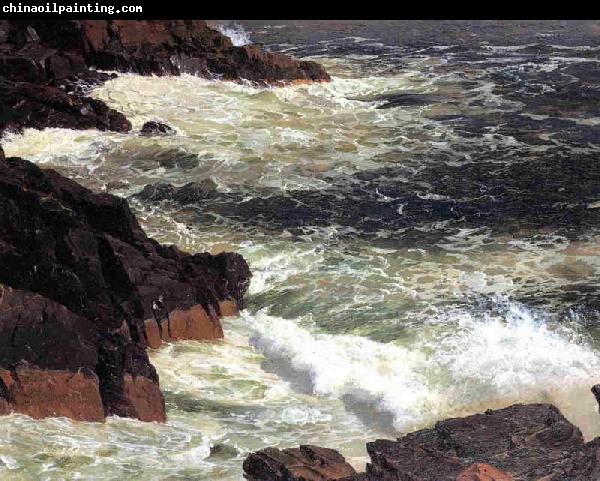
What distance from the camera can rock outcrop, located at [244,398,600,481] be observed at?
Result: 906 cm

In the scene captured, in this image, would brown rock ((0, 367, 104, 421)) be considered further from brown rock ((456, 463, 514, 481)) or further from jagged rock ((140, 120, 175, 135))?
jagged rock ((140, 120, 175, 135))

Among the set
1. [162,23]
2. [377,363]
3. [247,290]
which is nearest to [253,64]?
[162,23]

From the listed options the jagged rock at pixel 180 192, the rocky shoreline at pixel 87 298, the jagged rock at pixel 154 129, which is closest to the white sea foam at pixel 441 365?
the rocky shoreline at pixel 87 298

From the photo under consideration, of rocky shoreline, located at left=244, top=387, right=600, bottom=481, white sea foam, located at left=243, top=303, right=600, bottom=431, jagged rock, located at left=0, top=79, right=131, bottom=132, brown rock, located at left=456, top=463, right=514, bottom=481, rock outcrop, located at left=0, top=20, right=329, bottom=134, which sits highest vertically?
rock outcrop, located at left=0, top=20, right=329, bottom=134

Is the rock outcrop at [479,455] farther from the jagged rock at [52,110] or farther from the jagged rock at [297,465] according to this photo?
the jagged rock at [52,110]

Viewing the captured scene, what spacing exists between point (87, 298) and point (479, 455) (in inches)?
209

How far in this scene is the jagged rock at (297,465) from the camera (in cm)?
980

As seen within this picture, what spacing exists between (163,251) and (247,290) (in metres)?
1.48

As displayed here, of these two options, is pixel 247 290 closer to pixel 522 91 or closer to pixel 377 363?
pixel 377 363

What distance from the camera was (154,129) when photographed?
1006 inches

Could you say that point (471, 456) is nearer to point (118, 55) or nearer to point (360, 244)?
point (360, 244)

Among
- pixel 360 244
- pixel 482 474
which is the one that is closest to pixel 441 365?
pixel 482 474

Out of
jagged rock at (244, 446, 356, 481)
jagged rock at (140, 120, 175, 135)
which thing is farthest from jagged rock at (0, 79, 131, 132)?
jagged rock at (244, 446, 356, 481)

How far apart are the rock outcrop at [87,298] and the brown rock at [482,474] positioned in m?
3.92
